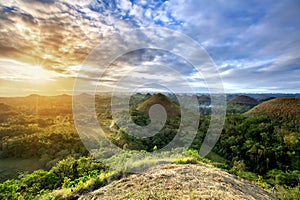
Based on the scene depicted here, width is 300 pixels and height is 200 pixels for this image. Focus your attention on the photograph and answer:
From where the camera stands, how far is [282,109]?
111 feet

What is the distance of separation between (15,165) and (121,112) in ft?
49.0

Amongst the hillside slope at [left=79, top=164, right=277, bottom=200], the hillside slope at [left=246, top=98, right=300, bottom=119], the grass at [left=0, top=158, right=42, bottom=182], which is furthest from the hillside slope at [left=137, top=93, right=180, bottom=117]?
the hillside slope at [left=79, top=164, right=277, bottom=200]

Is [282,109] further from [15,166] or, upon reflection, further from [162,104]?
[15,166]

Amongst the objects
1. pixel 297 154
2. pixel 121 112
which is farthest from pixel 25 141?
pixel 297 154

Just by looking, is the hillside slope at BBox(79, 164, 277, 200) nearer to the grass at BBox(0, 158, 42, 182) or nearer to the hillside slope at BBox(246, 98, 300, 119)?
the grass at BBox(0, 158, 42, 182)

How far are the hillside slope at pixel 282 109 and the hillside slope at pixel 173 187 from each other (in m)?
33.0

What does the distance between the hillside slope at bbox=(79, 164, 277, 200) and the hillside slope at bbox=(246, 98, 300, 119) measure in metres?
33.0

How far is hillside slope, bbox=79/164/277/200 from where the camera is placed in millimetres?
3404

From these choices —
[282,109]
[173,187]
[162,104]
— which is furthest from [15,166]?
[282,109]

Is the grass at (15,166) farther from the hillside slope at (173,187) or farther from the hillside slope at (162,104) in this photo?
the hillside slope at (173,187)

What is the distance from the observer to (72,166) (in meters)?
9.68

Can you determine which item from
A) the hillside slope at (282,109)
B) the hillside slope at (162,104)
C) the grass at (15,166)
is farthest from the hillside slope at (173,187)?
the hillside slope at (282,109)

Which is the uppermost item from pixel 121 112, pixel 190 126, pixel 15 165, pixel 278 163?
pixel 121 112

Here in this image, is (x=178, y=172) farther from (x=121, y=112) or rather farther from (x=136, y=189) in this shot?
(x=121, y=112)
